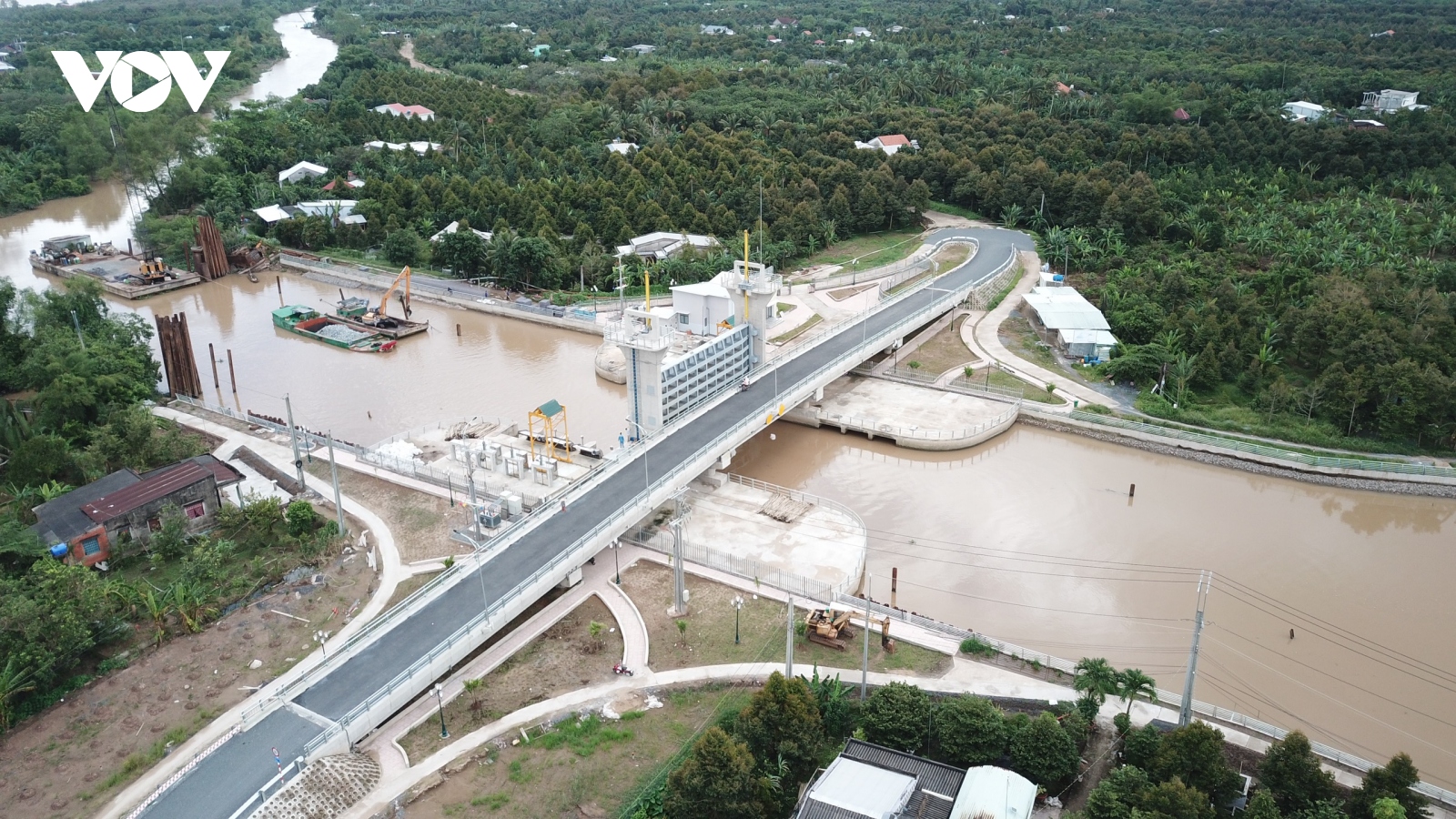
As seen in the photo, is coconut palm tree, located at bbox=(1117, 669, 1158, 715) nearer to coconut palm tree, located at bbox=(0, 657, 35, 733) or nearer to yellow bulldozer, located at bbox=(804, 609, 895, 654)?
yellow bulldozer, located at bbox=(804, 609, 895, 654)

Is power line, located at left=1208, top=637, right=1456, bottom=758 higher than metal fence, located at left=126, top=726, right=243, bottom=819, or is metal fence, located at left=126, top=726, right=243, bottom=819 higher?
metal fence, located at left=126, top=726, right=243, bottom=819

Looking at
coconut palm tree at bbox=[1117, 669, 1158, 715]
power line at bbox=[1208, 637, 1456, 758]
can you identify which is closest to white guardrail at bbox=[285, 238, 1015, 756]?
coconut palm tree at bbox=[1117, 669, 1158, 715]

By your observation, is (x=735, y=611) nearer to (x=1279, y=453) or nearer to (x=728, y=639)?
(x=728, y=639)

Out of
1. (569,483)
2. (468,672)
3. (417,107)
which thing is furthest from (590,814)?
(417,107)

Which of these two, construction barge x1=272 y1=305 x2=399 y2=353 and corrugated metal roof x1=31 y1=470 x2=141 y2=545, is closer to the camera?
corrugated metal roof x1=31 y1=470 x2=141 y2=545

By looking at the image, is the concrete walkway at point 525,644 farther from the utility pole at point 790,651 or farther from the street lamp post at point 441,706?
the utility pole at point 790,651

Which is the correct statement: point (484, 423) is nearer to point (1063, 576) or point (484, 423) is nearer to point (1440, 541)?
point (1063, 576)
